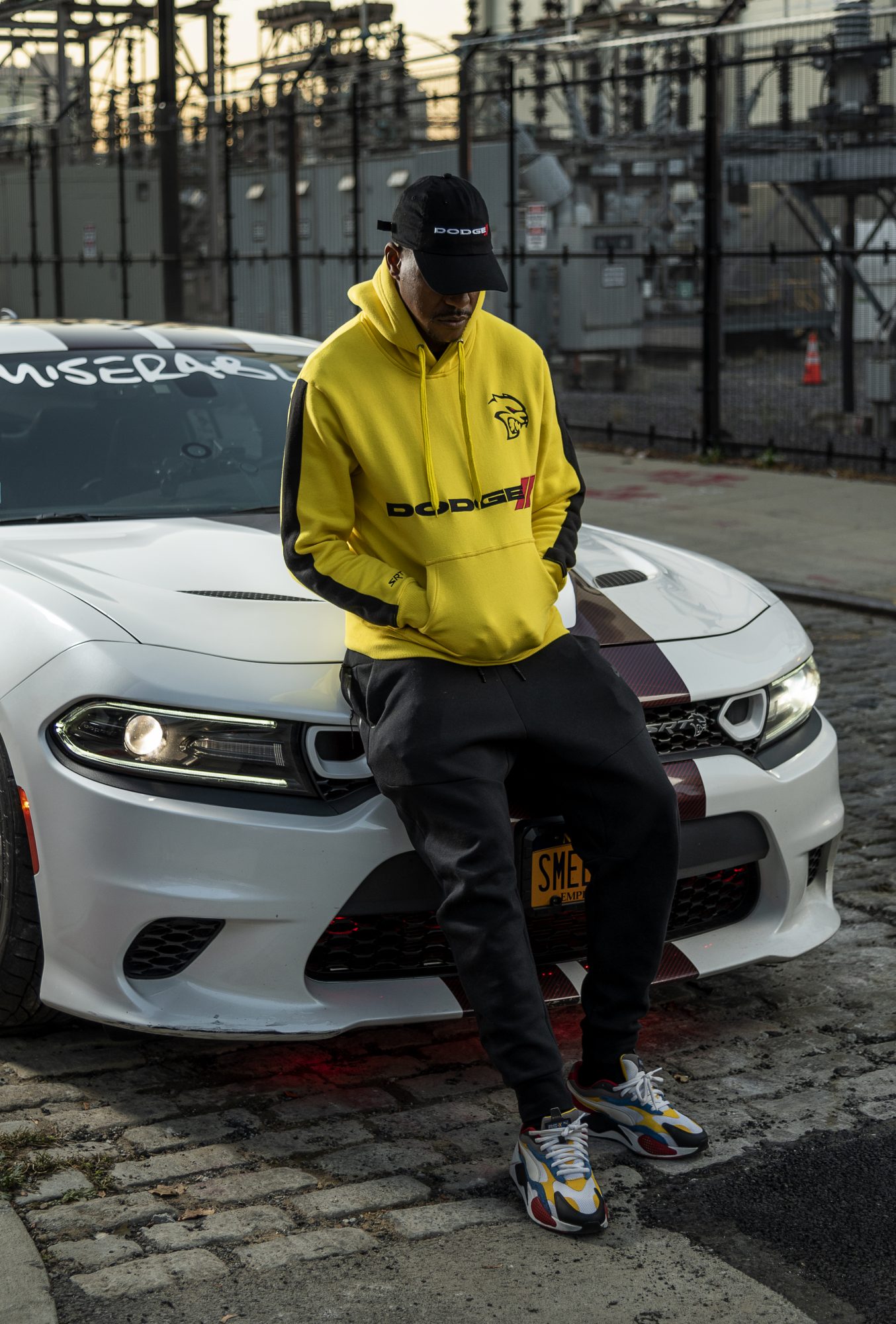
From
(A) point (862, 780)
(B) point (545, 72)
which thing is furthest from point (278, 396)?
(B) point (545, 72)

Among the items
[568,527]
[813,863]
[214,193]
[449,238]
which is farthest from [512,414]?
[214,193]

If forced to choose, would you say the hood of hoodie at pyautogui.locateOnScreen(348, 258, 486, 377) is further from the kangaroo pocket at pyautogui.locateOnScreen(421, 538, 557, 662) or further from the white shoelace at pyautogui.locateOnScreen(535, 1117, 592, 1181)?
the white shoelace at pyautogui.locateOnScreen(535, 1117, 592, 1181)

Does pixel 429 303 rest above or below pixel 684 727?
above

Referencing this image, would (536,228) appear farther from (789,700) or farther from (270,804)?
(270,804)

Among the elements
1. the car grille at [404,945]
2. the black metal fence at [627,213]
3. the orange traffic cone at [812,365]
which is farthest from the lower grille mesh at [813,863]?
the orange traffic cone at [812,365]

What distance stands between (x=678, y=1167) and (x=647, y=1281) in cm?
42

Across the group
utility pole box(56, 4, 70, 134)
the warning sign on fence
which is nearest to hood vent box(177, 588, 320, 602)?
the warning sign on fence

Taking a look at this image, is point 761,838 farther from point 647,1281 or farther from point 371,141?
point 371,141

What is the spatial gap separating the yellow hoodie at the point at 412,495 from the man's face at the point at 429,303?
2 centimetres

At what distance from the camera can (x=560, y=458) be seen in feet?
10.8

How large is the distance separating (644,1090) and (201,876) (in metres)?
0.94

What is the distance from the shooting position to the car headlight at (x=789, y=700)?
→ 3.62 meters

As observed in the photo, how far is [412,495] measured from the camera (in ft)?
10.0

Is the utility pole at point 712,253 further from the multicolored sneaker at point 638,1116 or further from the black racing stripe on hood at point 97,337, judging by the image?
the multicolored sneaker at point 638,1116
